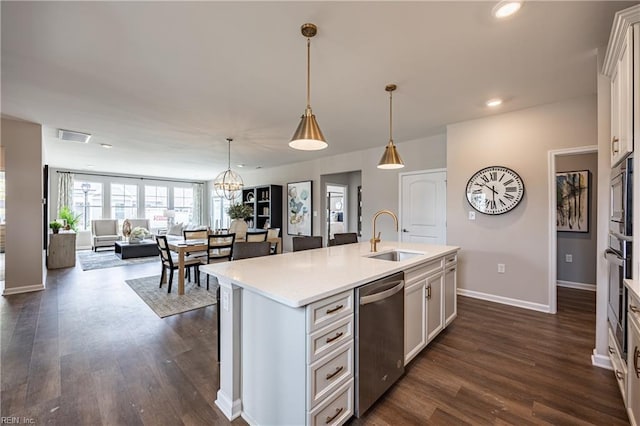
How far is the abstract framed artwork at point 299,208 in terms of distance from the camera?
6820 millimetres

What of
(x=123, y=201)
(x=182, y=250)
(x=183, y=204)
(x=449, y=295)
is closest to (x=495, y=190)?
(x=449, y=295)

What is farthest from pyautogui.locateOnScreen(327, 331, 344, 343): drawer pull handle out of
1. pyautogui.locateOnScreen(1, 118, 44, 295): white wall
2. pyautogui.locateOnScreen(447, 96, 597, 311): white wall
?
pyautogui.locateOnScreen(1, 118, 44, 295): white wall

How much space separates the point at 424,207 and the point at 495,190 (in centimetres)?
128

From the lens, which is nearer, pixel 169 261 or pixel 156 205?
pixel 169 261

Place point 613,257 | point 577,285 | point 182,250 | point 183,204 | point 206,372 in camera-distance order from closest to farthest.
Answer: point 613,257 < point 206,372 < point 182,250 < point 577,285 < point 183,204

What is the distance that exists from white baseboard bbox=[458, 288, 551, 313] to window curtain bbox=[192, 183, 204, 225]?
9.99 meters

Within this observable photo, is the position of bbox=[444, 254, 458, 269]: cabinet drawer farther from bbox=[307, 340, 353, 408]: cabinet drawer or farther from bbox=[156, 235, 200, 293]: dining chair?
bbox=[156, 235, 200, 293]: dining chair

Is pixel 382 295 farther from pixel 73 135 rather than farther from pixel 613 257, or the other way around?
pixel 73 135

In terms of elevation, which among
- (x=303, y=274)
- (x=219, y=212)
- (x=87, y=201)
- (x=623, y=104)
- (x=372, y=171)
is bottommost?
(x=303, y=274)

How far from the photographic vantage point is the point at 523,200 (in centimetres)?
344

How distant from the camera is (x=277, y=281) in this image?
1.56m

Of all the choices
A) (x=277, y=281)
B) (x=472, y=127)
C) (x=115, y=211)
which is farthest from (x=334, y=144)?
(x=115, y=211)

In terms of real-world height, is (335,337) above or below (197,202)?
below

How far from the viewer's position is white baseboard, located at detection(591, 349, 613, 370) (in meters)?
2.14
